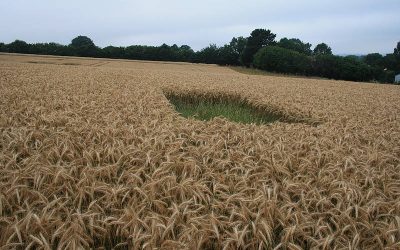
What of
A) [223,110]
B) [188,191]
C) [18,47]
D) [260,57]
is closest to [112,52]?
[18,47]

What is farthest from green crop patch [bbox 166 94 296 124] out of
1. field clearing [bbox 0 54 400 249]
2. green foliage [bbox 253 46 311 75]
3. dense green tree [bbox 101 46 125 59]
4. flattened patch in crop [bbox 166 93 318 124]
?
dense green tree [bbox 101 46 125 59]

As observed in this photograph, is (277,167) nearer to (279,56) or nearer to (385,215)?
(385,215)

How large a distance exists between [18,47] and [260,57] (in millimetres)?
47298

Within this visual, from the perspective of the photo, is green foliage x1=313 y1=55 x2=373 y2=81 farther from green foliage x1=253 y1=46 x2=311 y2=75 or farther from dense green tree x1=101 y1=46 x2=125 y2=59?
dense green tree x1=101 y1=46 x2=125 y2=59

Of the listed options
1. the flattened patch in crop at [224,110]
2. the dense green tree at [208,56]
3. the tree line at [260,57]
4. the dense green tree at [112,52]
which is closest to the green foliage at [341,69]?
the tree line at [260,57]

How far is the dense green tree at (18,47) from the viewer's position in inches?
2675

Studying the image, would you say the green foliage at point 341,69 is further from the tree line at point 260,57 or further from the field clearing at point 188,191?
the field clearing at point 188,191

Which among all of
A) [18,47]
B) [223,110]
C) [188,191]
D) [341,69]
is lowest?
[223,110]

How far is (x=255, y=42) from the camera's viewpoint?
8394 cm

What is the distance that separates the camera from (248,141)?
5188 millimetres

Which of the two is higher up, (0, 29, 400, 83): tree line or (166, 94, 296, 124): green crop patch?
(0, 29, 400, 83): tree line

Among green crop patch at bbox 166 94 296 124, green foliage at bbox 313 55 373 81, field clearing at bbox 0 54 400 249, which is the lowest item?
green crop patch at bbox 166 94 296 124

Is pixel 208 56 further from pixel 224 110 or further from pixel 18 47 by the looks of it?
pixel 224 110

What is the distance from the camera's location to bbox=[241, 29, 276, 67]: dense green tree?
256 feet
